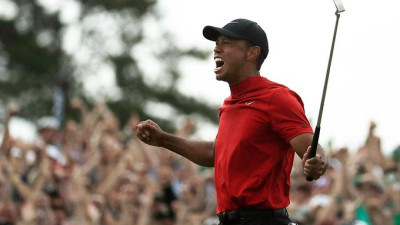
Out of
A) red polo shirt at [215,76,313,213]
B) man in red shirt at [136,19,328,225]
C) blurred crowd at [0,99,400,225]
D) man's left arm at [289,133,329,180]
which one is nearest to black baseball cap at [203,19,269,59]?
man in red shirt at [136,19,328,225]

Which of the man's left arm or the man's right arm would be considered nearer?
the man's left arm

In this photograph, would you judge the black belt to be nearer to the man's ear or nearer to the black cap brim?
the man's ear

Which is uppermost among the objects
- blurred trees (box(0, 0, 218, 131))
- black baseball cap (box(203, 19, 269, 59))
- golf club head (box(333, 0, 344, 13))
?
golf club head (box(333, 0, 344, 13))

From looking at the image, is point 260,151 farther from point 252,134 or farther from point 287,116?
point 287,116

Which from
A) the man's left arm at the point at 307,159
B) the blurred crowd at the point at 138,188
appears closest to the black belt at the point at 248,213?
the man's left arm at the point at 307,159

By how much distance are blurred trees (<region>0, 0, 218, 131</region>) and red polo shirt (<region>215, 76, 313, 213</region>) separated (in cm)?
2540

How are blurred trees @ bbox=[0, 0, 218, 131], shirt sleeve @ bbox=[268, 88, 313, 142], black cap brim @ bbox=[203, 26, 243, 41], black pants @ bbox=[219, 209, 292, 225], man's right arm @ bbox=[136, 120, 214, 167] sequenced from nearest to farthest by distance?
1. shirt sleeve @ bbox=[268, 88, 313, 142]
2. black pants @ bbox=[219, 209, 292, 225]
3. black cap brim @ bbox=[203, 26, 243, 41]
4. man's right arm @ bbox=[136, 120, 214, 167]
5. blurred trees @ bbox=[0, 0, 218, 131]

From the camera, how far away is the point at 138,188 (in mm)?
12594

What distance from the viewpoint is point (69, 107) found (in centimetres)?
3212

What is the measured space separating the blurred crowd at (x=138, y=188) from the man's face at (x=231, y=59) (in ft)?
15.8

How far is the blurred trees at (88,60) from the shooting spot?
109ft

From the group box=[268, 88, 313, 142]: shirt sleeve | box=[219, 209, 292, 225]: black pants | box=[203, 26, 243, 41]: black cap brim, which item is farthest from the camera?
box=[203, 26, 243, 41]: black cap brim

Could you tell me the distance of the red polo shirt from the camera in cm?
603

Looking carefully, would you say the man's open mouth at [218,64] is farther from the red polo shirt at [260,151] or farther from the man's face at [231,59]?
the red polo shirt at [260,151]
